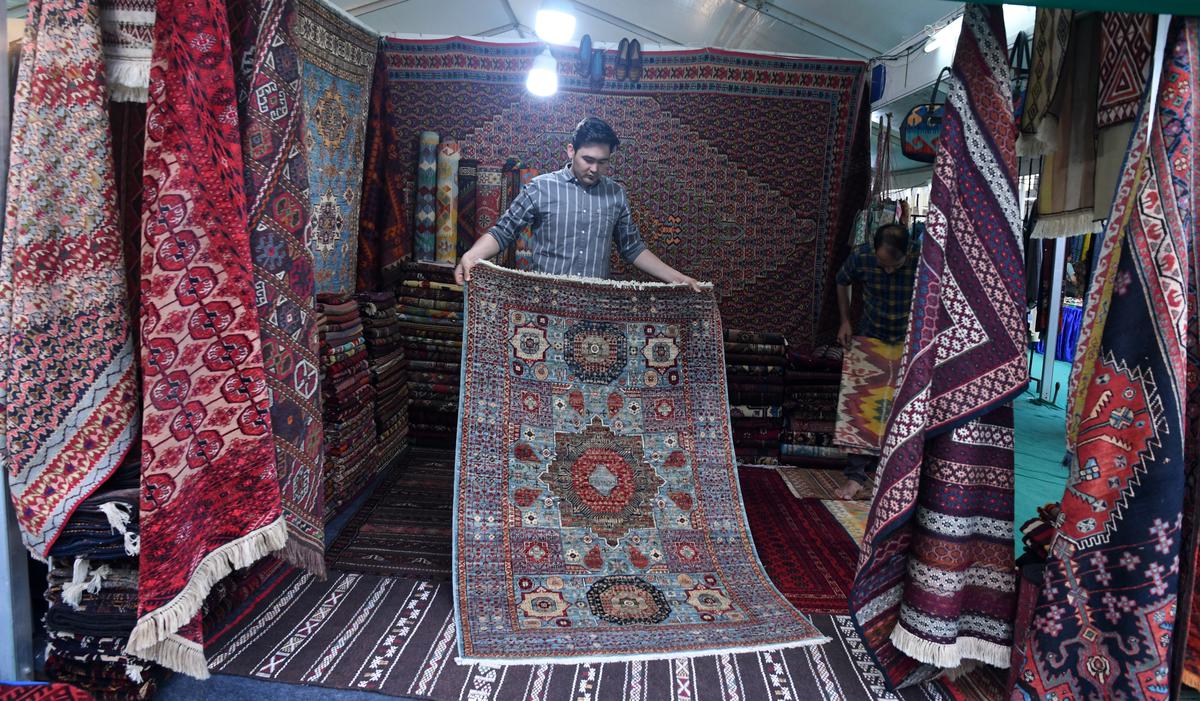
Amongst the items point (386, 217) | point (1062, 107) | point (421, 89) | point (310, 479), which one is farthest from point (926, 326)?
point (421, 89)

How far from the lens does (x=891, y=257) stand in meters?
3.65

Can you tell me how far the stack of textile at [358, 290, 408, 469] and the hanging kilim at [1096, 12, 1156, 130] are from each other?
3.18m

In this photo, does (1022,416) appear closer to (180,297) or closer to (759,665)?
(759,665)

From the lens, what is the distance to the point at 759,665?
2113 mm

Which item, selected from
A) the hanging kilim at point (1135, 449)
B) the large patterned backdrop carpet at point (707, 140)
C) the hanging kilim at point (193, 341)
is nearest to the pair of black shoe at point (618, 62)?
the large patterned backdrop carpet at point (707, 140)

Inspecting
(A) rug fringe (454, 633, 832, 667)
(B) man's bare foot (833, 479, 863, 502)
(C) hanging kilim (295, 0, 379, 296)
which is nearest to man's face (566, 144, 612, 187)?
(C) hanging kilim (295, 0, 379, 296)

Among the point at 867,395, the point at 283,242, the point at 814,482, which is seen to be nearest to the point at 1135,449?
the point at 867,395

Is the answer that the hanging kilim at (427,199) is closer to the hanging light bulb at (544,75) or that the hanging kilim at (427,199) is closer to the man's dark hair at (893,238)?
the hanging light bulb at (544,75)

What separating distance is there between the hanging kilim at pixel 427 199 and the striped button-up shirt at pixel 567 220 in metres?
1.19

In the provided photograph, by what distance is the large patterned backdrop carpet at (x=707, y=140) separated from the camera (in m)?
4.28

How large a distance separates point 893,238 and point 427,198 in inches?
104

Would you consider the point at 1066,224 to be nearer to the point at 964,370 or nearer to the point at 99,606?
the point at 964,370

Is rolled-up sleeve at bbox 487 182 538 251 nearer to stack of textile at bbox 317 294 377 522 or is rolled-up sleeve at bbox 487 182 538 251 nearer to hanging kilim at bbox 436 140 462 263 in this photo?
stack of textile at bbox 317 294 377 522

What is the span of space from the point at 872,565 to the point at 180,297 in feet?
6.45
